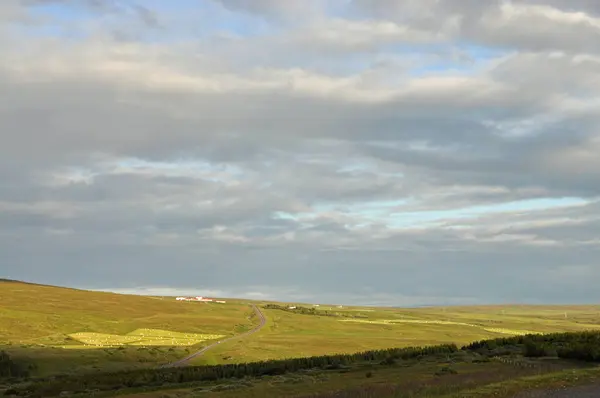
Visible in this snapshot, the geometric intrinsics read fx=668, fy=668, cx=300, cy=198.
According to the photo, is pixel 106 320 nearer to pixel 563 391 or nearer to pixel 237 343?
pixel 237 343

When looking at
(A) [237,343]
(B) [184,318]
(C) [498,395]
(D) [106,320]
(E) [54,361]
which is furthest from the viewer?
(B) [184,318]

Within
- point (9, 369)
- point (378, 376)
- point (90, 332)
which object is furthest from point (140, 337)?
point (378, 376)

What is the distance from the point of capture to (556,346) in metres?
50.0

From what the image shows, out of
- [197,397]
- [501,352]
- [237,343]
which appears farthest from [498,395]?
[237,343]

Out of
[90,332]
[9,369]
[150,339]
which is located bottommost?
[9,369]

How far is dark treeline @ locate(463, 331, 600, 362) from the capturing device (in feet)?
147

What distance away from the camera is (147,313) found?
192625 millimetres

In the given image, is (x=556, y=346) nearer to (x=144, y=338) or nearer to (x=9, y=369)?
(x=9, y=369)

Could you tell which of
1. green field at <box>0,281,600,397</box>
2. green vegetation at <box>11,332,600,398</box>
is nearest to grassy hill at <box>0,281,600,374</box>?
green field at <box>0,281,600,397</box>

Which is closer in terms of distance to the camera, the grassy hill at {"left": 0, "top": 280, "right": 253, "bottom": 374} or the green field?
the green field

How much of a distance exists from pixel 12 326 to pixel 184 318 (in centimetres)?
5681

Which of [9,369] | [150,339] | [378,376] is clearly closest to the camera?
[378,376]

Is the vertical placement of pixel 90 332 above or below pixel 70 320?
below

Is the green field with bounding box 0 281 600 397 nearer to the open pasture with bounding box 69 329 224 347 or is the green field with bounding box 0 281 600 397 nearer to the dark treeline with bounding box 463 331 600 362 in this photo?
the open pasture with bounding box 69 329 224 347
